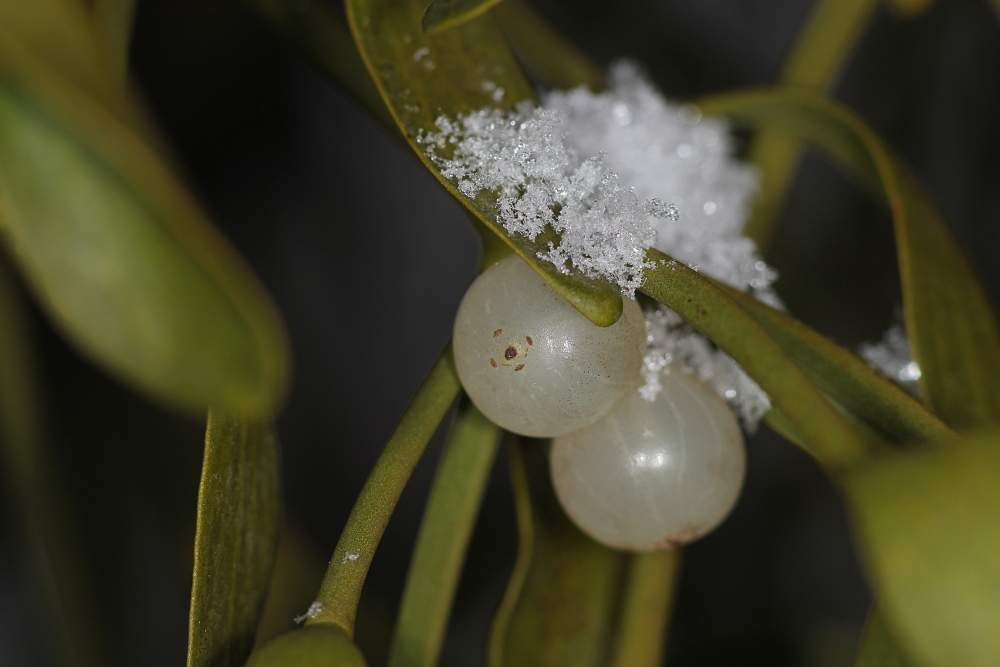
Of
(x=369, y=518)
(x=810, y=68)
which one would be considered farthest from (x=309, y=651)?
(x=810, y=68)

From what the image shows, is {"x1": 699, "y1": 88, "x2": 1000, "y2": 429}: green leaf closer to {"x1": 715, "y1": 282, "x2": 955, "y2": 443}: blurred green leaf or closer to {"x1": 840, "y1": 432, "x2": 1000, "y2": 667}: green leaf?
{"x1": 715, "y1": 282, "x2": 955, "y2": 443}: blurred green leaf

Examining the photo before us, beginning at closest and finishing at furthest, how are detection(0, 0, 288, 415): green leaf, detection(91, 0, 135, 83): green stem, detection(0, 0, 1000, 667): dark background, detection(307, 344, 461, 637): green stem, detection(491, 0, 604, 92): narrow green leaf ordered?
1. detection(0, 0, 288, 415): green leaf
2. detection(307, 344, 461, 637): green stem
3. detection(91, 0, 135, 83): green stem
4. detection(491, 0, 604, 92): narrow green leaf
5. detection(0, 0, 1000, 667): dark background

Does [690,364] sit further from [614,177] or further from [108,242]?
[108,242]

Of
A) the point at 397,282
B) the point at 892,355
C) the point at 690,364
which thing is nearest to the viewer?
the point at 690,364

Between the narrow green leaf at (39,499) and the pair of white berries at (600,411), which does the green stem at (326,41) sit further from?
the narrow green leaf at (39,499)

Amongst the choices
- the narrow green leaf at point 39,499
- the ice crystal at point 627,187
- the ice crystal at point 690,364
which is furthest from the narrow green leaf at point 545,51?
the narrow green leaf at point 39,499

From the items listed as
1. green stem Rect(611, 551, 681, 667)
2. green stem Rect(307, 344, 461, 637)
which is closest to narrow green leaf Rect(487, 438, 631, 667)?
green stem Rect(611, 551, 681, 667)
